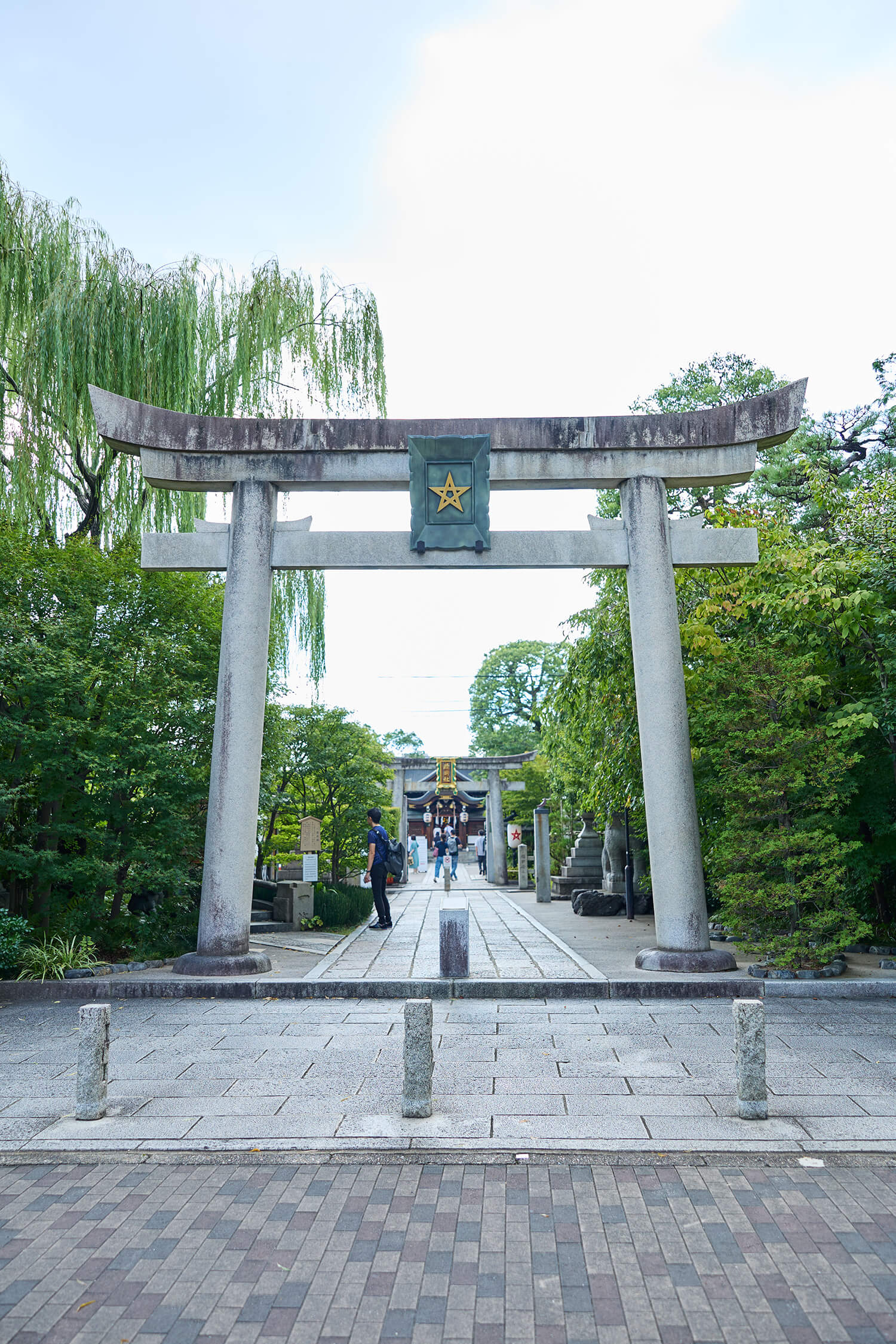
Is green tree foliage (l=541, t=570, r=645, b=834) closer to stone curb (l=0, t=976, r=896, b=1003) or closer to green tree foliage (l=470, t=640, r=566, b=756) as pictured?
stone curb (l=0, t=976, r=896, b=1003)

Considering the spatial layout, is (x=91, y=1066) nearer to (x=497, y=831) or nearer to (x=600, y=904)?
(x=600, y=904)

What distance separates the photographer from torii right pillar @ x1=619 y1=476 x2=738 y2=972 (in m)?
9.69

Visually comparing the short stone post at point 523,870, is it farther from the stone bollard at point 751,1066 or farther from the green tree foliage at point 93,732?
the stone bollard at point 751,1066

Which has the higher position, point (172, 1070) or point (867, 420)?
point (867, 420)

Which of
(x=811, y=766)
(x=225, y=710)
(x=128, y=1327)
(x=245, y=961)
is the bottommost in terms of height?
(x=128, y=1327)

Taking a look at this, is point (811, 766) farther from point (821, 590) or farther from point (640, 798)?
point (640, 798)

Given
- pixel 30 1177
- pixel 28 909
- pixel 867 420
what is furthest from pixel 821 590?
pixel 867 420

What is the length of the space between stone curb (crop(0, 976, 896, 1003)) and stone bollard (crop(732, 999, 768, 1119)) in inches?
144

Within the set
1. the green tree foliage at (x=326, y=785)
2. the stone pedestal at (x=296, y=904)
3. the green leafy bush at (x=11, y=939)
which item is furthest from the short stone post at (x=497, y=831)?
the green leafy bush at (x=11, y=939)

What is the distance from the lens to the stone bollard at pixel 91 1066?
542 cm

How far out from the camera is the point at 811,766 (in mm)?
9445

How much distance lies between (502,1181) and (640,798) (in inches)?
380

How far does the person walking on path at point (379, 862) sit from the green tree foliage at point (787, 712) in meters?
3.32

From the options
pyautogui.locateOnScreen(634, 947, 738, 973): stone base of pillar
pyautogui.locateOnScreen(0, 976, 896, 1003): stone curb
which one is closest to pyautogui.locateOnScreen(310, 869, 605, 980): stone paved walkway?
pyautogui.locateOnScreen(0, 976, 896, 1003): stone curb
